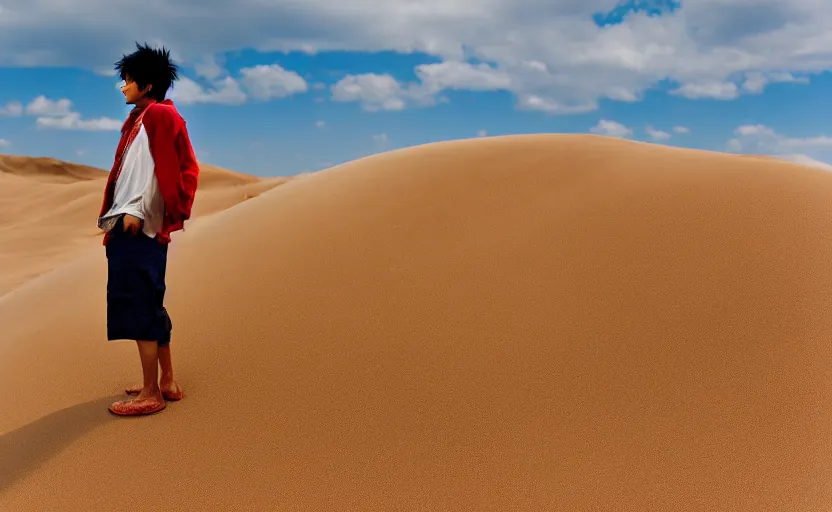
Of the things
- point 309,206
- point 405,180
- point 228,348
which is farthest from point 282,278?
point 405,180

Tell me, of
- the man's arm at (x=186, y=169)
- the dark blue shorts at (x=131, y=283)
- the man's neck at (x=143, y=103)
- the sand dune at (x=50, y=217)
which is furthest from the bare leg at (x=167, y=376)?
the sand dune at (x=50, y=217)

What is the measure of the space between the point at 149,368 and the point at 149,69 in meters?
1.40

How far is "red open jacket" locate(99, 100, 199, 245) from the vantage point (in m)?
2.90

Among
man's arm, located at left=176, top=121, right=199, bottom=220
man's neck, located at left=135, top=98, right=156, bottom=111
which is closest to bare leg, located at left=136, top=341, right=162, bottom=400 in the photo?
man's arm, located at left=176, top=121, right=199, bottom=220

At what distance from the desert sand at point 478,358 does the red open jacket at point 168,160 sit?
91 centimetres

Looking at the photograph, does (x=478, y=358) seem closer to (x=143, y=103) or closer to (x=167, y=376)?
(x=167, y=376)

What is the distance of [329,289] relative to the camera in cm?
395

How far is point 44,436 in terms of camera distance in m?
2.95

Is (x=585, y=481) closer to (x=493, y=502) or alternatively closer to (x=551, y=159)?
(x=493, y=502)

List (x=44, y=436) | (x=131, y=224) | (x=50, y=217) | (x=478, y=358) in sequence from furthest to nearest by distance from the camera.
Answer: (x=50, y=217) < (x=478, y=358) < (x=44, y=436) < (x=131, y=224)

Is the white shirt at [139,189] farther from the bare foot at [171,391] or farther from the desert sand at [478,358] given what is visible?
the desert sand at [478,358]

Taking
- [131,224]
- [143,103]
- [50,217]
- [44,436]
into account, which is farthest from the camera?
[50,217]

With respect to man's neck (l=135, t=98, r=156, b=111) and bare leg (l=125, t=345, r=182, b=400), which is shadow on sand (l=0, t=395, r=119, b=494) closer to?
bare leg (l=125, t=345, r=182, b=400)

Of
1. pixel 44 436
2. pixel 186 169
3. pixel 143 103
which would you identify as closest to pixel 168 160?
pixel 186 169
